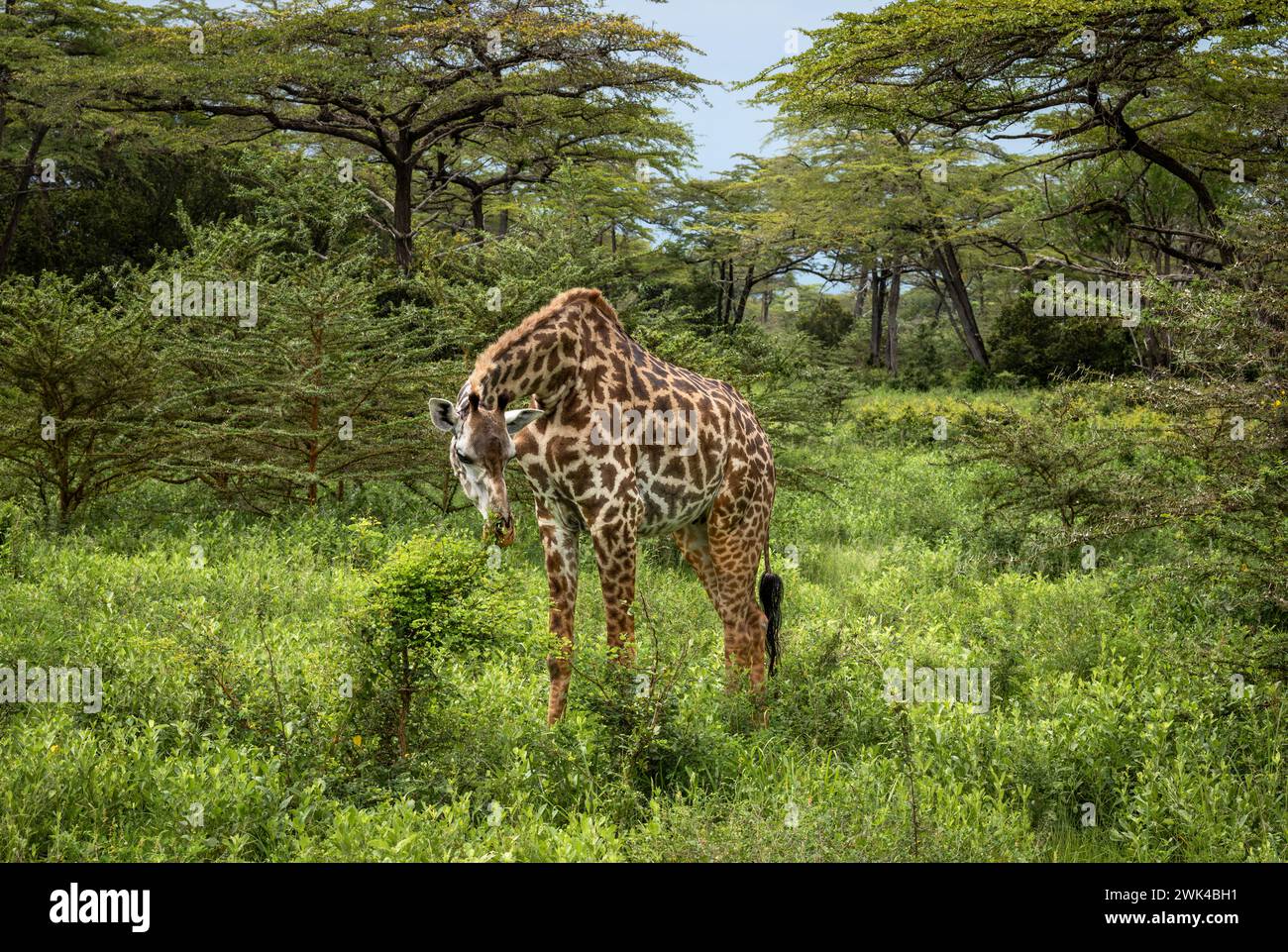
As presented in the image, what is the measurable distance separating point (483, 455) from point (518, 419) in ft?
1.12

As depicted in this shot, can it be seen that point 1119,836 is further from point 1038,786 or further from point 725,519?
point 725,519

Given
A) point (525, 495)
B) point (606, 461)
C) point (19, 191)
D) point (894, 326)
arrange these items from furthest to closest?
point (894, 326)
point (19, 191)
point (525, 495)
point (606, 461)

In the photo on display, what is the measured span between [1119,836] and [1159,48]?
13.6 meters

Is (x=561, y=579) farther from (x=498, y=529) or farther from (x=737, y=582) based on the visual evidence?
(x=737, y=582)

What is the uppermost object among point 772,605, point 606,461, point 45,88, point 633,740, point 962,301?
point 45,88

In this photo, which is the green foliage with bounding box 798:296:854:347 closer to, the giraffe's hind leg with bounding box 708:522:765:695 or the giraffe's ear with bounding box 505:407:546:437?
the giraffe's hind leg with bounding box 708:522:765:695

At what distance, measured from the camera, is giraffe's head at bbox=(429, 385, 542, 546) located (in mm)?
4453

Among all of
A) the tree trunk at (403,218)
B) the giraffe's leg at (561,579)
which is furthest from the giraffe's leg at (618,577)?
the tree trunk at (403,218)

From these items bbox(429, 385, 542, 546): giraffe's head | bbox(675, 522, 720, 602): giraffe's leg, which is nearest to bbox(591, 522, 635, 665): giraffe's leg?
bbox(429, 385, 542, 546): giraffe's head

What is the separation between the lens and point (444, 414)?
468 cm

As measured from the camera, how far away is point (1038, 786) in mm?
4867

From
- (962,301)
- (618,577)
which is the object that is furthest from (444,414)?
(962,301)

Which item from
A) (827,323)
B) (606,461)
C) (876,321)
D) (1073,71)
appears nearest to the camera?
(606,461)
